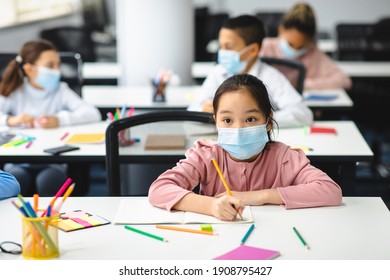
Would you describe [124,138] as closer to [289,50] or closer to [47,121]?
[47,121]

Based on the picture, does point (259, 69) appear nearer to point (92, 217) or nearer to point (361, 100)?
point (92, 217)

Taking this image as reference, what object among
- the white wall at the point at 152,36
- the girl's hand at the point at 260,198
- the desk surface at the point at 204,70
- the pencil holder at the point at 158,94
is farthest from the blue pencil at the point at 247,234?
the desk surface at the point at 204,70

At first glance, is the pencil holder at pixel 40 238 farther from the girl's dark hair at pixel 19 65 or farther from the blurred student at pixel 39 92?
the girl's dark hair at pixel 19 65

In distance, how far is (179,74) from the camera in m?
4.82

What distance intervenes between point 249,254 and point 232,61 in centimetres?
193

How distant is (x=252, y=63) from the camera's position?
3.55 meters

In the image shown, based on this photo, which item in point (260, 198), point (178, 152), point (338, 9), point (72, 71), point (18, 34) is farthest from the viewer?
point (338, 9)

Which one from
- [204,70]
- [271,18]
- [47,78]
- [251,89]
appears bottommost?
[204,70]

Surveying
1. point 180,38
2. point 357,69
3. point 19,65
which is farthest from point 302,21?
point 19,65

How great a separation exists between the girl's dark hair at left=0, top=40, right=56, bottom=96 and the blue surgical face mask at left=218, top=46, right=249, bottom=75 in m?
0.91

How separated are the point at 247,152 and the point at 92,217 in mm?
512

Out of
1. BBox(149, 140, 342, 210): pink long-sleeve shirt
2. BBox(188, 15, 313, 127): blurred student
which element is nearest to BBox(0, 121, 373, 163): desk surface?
BBox(188, 15, 313, 127): blurred student

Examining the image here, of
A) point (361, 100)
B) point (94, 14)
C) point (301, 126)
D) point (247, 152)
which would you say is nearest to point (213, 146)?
point (247, 152)

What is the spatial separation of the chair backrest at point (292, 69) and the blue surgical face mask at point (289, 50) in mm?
1030
